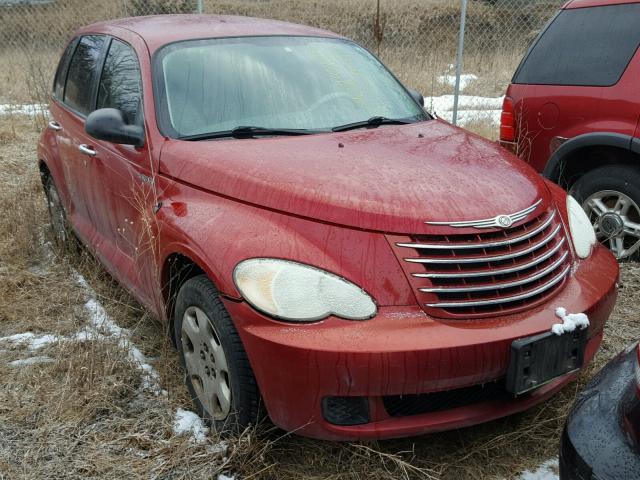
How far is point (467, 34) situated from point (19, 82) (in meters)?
11.4

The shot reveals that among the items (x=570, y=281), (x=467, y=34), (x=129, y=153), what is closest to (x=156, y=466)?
(x=129, y=153)

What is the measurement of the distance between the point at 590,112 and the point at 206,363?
3.01 metres

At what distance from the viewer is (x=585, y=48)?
4184 millimetres

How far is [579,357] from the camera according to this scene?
2.30m

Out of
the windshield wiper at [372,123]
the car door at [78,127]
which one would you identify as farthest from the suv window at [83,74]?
the windshield wiper at [372,123]

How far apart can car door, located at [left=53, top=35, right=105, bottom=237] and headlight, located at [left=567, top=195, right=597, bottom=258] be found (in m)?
2.62

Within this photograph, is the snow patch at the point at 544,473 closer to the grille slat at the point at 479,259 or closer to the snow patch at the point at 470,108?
the grille slat at the point at 479,259

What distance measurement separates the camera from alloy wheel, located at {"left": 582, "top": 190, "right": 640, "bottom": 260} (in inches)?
158

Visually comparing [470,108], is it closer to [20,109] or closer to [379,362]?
[20,109]

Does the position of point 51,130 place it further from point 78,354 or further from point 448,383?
point 448,383

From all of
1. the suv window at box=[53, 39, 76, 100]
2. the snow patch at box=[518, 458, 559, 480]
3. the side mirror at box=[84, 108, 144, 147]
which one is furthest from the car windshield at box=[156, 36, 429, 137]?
the snow patch at box=[518, 458, 559, 480]

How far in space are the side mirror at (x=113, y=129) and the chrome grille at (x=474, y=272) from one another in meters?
1.45

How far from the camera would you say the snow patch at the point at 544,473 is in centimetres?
238

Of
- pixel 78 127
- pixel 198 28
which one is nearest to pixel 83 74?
pixel 78 127
